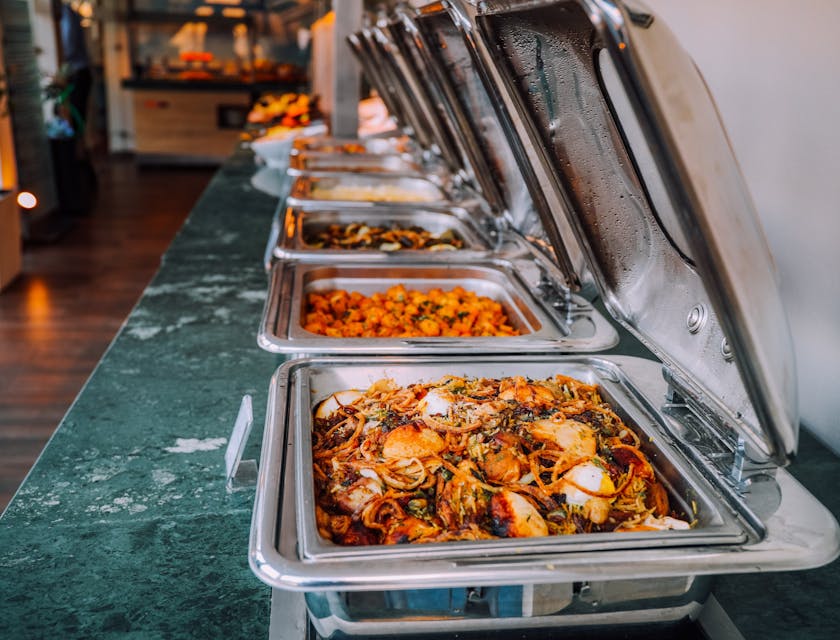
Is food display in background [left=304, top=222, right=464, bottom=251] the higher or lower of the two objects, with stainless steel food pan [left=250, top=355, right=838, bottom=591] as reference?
lower

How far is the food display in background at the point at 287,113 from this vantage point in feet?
16.6

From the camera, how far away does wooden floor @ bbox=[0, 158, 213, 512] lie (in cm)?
321

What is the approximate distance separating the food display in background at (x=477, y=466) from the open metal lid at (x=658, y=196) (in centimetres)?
14

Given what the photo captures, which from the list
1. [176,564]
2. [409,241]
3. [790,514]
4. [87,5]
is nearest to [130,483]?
[176,564]

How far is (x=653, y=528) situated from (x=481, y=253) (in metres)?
1.19

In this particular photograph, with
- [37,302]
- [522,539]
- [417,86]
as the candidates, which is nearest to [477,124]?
[417,86]

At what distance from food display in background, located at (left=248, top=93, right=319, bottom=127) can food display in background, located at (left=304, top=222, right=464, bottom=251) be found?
2.54 meters

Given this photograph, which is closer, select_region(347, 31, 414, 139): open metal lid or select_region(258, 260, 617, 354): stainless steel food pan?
select_region(258, 260, 617, 354): stainless steel food pan

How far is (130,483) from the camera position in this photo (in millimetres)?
1241

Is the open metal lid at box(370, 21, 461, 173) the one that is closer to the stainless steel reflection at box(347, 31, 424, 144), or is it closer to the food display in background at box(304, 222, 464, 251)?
the food display in background at box(304, 222, 464, 251)

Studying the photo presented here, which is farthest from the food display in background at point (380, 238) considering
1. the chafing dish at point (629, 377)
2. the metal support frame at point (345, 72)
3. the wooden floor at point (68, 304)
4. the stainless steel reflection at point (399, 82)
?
the metal support frame at point (345, 72)

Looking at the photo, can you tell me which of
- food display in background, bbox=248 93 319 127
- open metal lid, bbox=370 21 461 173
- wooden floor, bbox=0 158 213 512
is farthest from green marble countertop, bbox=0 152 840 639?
food display in background, bbox=248 93 319 127

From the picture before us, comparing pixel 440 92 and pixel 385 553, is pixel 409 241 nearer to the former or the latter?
pixel 440 92

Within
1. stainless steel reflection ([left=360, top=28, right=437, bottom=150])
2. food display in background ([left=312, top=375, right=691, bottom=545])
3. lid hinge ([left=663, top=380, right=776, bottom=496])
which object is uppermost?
stainless steel reflection ([left=360, top=28, right=437, bottom=150])
